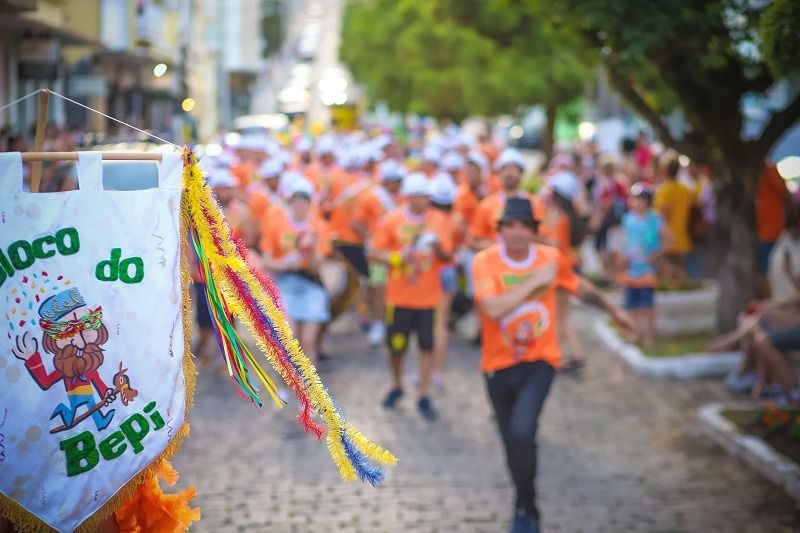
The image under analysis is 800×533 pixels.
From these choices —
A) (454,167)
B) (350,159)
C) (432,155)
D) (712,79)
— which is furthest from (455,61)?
(712,79)

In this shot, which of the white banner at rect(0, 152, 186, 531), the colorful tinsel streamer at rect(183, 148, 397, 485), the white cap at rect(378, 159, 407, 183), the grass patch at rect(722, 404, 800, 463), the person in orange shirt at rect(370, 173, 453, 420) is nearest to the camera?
the white banner at rect(0, 152, 186, 531)

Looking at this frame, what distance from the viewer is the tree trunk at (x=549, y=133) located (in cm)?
2605

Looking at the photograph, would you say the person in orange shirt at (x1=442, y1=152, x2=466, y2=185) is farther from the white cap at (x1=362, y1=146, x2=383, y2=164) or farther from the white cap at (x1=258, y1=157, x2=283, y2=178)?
the white cap at (x1=258, y1=157, x2=283, y2=178)

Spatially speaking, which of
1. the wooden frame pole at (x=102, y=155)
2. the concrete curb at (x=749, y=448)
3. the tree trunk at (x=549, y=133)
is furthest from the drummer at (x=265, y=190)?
the tree trunk at (x=549, y=133)

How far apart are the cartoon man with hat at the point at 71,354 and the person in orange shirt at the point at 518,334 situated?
10.3ft

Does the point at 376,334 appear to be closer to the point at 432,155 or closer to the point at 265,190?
the point at 265,190

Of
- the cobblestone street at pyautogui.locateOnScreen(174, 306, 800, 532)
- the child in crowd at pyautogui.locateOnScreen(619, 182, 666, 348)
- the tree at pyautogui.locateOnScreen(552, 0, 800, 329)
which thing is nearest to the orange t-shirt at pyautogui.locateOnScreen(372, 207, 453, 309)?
the cobblestone street at pyautogui.locateOnScreen(174, 306, 800, 532)

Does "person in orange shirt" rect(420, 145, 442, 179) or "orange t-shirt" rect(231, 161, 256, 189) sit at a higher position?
"person in orange shirt" rect(420, 145, 442, 179)

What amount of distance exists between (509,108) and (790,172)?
30.6 ft

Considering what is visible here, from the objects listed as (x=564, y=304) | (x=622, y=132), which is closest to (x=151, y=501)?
(x=564, y=304)

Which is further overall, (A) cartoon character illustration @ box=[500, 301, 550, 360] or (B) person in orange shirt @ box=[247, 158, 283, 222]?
(B) person in orange shirt @ box=[247, 158, 283, 222]

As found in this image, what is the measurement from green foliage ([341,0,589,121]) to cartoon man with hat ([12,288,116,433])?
859 cm

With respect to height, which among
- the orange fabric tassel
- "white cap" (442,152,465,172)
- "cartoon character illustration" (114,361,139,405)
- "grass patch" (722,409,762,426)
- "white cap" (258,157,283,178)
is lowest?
"grass patch" (722,409,762,426)

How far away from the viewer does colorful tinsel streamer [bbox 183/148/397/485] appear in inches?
179
